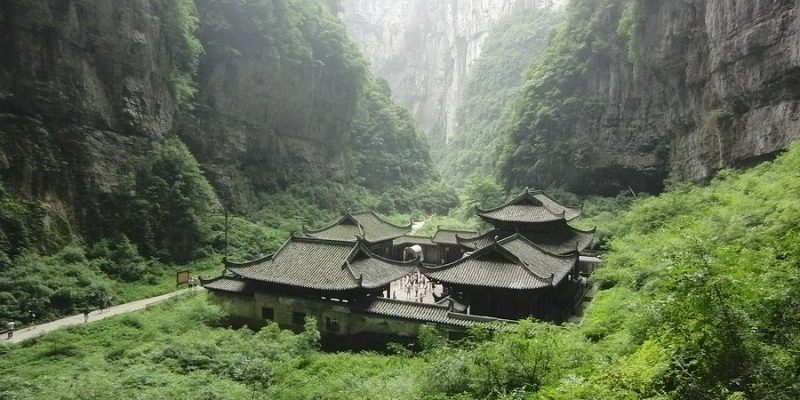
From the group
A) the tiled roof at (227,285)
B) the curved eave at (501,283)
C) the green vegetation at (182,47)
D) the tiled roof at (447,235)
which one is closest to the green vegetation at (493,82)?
the tiled roof at (447,235)

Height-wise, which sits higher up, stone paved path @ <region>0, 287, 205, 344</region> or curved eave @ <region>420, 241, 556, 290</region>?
curved eave @ <region>420, 241, 556, 290</region>

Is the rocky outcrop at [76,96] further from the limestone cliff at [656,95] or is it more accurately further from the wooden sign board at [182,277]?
the limestone cliff at [656,95]

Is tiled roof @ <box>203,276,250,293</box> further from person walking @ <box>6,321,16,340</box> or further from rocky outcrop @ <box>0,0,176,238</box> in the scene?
rocky outcrop @ <box>0,0,176,238</box>

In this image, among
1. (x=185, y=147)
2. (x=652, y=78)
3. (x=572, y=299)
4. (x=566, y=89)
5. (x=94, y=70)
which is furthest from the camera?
(x=566, y=89)

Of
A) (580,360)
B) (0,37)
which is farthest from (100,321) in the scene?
(580,360)

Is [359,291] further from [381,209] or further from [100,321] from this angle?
[381,209]

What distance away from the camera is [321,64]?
66062mm

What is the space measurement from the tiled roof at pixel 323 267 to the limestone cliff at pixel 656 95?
28.3 meters

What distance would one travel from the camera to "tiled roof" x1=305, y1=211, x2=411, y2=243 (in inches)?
1486

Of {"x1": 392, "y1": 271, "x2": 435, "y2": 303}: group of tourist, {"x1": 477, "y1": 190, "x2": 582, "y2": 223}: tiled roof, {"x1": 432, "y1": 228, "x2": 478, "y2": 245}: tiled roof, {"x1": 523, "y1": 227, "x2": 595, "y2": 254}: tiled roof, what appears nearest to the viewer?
{"x1": 392, "y1": 271, "x2": 435, "y2": 303}: group of tourist

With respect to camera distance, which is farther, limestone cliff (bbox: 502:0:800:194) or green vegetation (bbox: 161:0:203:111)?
green vegetation (bbox: 161:0:203:111)

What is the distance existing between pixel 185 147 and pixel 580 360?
143ft

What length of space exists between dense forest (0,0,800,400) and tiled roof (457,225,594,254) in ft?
A: 8.61

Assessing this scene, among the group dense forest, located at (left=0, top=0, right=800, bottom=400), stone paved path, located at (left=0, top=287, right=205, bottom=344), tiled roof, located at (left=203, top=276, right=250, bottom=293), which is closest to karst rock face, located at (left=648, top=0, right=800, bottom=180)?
dense forest, located at (left=0, top=0, right=800, bottom=400)
